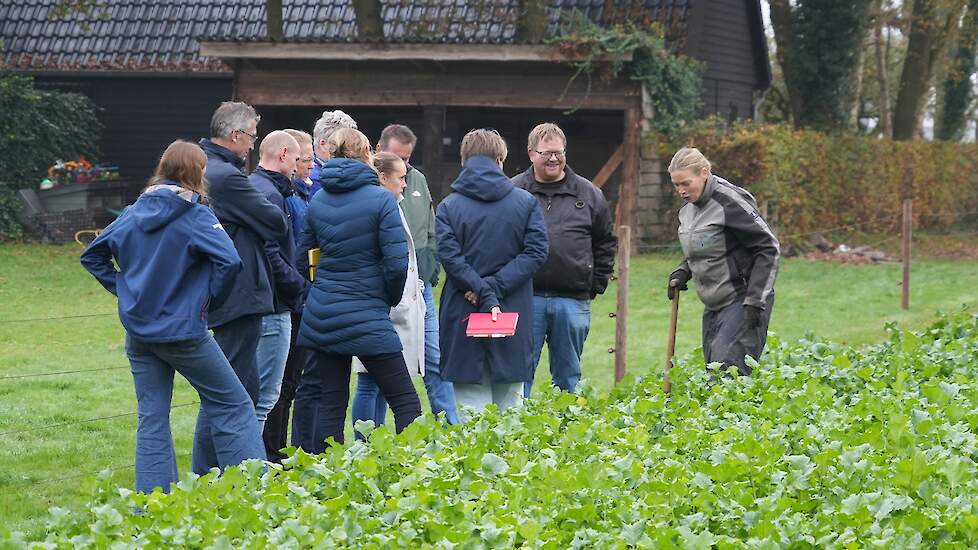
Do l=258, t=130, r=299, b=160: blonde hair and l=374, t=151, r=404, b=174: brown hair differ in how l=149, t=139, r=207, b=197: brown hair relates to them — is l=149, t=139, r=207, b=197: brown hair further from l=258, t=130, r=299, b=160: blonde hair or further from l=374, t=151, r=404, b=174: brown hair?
l=374, t=151, r=404, b=174: brown hair

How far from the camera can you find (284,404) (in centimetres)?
762

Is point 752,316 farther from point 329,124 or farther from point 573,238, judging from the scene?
point 329,124

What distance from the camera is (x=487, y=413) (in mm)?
5648

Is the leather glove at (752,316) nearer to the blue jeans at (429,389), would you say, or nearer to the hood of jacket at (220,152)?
the blue jeans at (429,389)

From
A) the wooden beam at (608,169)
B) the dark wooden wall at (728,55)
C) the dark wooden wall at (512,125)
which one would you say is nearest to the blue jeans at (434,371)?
the wooden beam at (608,169)

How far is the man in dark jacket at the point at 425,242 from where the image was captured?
7.93 meters

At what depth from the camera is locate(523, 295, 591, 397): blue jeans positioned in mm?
7926

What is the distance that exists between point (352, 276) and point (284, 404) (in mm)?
1179

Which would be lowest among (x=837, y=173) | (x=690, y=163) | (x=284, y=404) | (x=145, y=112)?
(x=284, y=404)

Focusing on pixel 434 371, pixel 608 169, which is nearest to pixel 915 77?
pixel 608 169

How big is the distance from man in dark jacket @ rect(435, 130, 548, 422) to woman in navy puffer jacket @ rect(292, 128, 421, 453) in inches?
18.4

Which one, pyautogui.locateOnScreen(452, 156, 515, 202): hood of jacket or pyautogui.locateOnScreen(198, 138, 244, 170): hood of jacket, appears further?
pyautogui.locateOnScreen(452, 156, 515, 202): hood of jacket

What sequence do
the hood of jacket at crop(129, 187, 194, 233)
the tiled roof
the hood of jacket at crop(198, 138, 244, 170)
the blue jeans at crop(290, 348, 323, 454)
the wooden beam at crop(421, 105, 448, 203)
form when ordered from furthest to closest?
1. the tiled roof
2. the wooden beam at crop(421, 105, 448, 203)
3. the blue jeans at crop(290, 348, 323, 454)
4. the hood of jacket at crop(198, 138, 244, 170)
5. the hood of jacket at crop(129, 187, 194, 233)

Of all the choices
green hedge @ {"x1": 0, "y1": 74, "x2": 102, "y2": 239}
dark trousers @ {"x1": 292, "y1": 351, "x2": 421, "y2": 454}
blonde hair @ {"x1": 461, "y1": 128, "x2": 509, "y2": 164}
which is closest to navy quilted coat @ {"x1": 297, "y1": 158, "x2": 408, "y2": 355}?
dark trousers @ {"x1": 292, "y1": 351, "x2": 421, "y2": 454}
